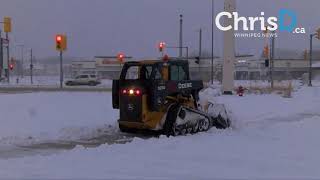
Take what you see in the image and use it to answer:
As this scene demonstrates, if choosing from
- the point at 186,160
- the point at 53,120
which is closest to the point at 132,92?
the point at 53,120

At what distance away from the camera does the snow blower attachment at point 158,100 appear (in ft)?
50.6

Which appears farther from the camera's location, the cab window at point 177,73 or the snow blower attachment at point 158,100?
the cab window at point 177,73

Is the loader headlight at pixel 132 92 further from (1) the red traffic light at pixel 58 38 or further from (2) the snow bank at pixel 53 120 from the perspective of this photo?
(1) the red traffic light at pixel 58 38

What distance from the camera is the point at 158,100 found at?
15.4 meters

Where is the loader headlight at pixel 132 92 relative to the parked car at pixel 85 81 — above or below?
above

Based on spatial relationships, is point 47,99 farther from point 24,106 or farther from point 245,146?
point 245,146

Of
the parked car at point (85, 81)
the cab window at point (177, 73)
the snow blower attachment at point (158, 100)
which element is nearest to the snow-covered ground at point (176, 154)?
the snow blower attachment at point (158, 100)

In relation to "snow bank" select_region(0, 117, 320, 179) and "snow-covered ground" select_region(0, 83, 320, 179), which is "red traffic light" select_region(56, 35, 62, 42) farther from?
"snow bank" select_region(0, 117, 320, 179)

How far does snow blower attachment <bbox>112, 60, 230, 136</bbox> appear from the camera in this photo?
15.4 meters

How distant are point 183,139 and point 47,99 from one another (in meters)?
13.7

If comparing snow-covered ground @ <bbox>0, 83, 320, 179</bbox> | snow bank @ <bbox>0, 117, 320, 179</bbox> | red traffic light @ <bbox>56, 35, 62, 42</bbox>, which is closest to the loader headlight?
snow-covered ground @ <bbox>0, 83, 320, 179</bbox>

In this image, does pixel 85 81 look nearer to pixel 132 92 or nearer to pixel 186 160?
pixel 132 92

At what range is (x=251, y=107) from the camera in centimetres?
2744

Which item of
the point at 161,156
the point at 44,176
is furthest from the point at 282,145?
the point at 44,176
